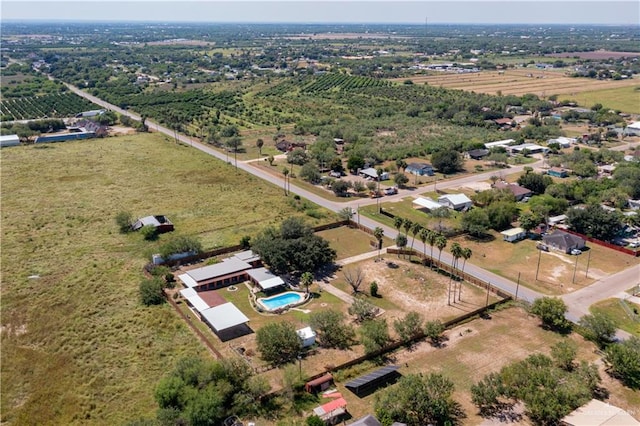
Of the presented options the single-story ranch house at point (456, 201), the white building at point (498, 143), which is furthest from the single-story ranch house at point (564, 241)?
the white building at point (498, 143)

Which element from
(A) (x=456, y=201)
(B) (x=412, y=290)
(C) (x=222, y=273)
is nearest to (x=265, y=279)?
(C) (x=222, y=273)

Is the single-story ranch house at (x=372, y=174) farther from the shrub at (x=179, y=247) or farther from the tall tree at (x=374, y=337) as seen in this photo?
the tall tree at (x=374, y=337)

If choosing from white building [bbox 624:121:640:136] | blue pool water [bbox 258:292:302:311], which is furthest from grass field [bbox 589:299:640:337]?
white building [bbox 624:121:640:136]

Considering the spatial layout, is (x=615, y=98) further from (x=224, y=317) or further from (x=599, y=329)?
(x=224, y=317)

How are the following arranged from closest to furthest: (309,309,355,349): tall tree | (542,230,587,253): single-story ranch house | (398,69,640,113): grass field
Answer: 1. (309,309,355,349): tall tree
2. (542,230,587,253): single-story ranch house
3. (398,69,640,113): grass field

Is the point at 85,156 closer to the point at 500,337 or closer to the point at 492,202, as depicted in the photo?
the point at 492,202

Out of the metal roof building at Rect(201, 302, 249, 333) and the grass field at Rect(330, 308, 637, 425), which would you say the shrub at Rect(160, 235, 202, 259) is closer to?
the metal roof building at Rect(201, 302, 249, 333)
